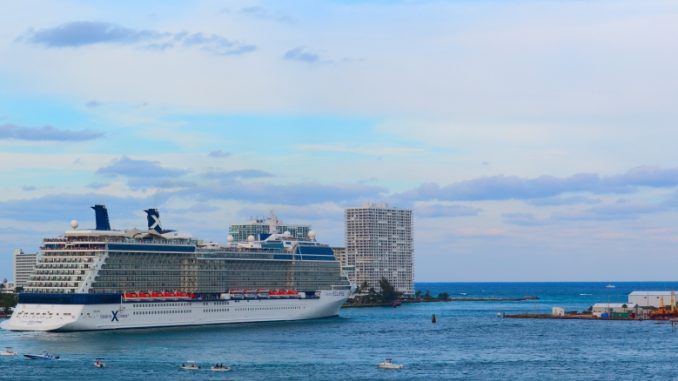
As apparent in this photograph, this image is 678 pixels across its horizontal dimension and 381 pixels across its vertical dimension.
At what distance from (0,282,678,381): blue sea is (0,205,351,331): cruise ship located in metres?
2.21

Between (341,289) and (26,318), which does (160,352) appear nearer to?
(26,318)

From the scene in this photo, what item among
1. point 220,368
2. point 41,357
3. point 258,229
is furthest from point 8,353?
point 258,229

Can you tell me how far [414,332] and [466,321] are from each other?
91.1 ft

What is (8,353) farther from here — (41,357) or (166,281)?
(166,281)

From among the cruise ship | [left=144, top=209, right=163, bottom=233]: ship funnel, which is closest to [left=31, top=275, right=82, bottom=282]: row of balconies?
the cruise ship

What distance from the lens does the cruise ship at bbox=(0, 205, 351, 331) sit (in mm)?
105750

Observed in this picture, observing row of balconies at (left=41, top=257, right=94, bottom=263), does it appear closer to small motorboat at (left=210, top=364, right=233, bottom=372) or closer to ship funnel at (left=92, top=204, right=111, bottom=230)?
ship funnel at (left=92, top=204, right=111, bottom=230)

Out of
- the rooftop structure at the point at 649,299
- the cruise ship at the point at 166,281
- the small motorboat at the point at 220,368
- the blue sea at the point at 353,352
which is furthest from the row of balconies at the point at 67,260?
the rooftop structure at the point at 649,299

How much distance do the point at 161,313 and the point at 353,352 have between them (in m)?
28.6

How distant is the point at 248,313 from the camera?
124m

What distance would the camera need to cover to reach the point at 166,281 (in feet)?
386

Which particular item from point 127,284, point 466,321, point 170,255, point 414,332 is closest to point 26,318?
point 127,284

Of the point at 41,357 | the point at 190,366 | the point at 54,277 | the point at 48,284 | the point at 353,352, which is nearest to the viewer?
the point at 190,366

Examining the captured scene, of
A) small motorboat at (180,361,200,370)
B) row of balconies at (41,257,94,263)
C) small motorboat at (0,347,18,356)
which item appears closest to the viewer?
small motorboat at (180,361,200,370)
